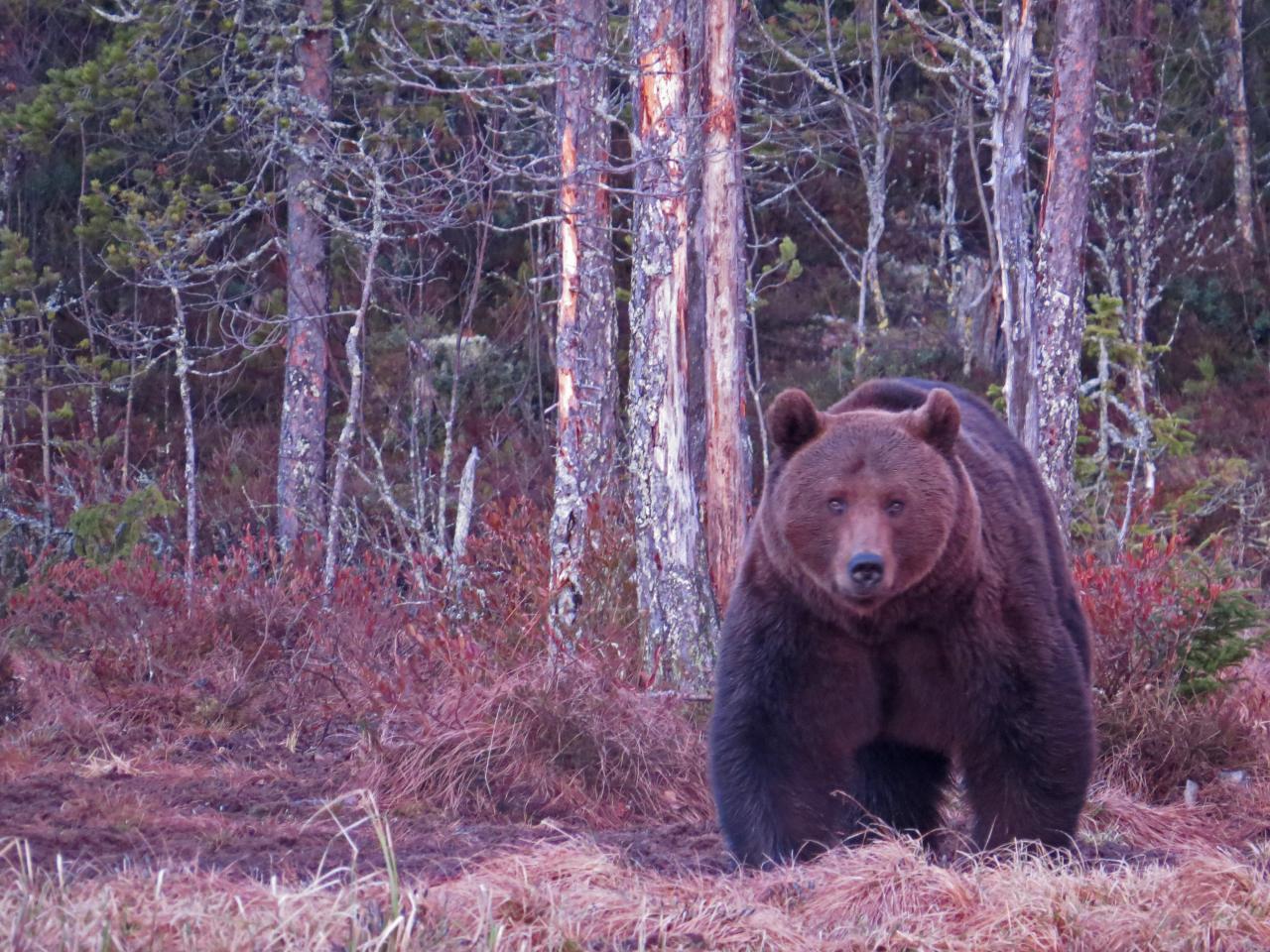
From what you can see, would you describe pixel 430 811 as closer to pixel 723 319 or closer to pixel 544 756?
pixel 544 756

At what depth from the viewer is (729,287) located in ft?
27.4

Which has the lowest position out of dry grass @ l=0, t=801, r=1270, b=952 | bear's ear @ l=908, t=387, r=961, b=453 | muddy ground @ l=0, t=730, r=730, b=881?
muddy ground @ l=0, t=730, r=730, b=881

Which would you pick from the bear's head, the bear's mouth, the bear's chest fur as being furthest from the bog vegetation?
the bear's head

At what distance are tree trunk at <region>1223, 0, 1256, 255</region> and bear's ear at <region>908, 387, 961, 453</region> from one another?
1746cm

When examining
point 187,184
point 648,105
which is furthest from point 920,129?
point 648,105

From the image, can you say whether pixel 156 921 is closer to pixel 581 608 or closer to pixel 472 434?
pixel 581 608

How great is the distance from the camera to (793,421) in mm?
4555

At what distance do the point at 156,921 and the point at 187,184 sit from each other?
48.1 feet

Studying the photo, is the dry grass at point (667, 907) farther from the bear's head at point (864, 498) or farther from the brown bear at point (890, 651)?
the bear's head at point (864, 498)

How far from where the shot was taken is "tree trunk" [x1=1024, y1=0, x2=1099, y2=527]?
10.2 meters

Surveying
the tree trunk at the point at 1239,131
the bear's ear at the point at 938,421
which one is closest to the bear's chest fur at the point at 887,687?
the bear's ear at the point at 938,421

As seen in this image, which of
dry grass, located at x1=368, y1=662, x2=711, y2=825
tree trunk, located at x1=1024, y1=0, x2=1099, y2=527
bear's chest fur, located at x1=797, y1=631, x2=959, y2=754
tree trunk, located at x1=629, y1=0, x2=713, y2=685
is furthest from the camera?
tree trunk, located at x1=1024, y1=0, x2=1099, y2=527

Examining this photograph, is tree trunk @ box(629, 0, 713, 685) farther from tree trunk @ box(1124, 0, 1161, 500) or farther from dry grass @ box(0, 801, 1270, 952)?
tree trunk @ box(1124, 0, 1161, 500)

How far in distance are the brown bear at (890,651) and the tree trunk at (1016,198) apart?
5163mm
